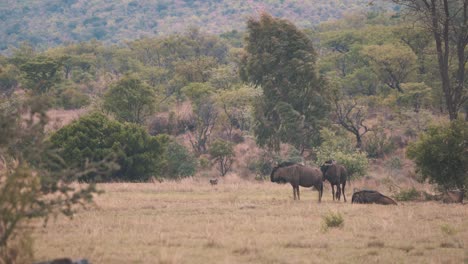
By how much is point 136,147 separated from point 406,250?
25394 mm

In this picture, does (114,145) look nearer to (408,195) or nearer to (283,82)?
(283,82)

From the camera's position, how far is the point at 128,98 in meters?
50.2

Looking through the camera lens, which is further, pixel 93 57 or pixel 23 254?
pixel 93 57

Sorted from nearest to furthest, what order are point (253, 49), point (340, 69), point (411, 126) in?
point (253, 49) → point (411, 126) → point (340, 69)

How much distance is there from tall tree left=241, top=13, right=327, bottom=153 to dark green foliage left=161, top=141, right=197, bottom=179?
19.7 ft

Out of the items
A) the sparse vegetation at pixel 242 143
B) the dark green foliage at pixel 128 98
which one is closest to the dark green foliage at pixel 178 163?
the sparse vegetation at pixel 242 143

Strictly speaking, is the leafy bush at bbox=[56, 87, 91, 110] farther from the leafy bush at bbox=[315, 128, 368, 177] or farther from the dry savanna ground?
the dry savanna ground

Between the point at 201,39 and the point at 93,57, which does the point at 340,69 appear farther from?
the point at 93,57

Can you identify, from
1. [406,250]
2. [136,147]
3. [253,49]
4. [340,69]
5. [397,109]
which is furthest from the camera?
[340,69]

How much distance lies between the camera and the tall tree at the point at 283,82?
4456cm

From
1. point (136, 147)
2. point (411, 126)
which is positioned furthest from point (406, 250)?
point (411, 126)

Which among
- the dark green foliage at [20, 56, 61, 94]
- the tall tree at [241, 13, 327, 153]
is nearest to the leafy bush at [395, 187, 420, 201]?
the tall tree at [241, 13, 327, 153]

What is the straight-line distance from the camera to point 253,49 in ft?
152

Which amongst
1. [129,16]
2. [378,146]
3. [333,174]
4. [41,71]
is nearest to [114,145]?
[333,174]
